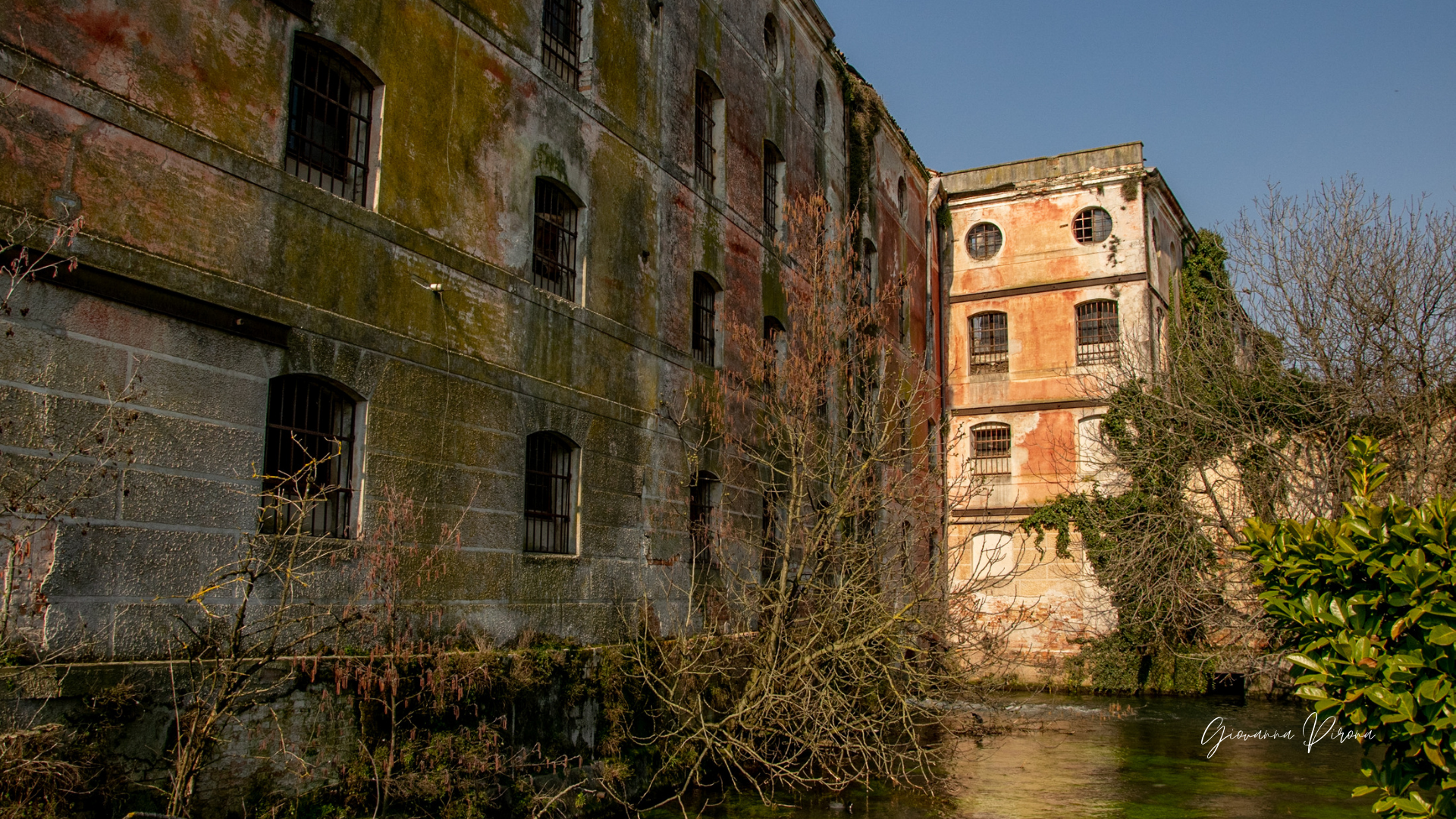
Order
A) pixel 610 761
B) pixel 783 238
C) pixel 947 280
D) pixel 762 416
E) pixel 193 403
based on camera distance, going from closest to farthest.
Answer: pixel 193 403, pixel 610 761, pixel 762 416, pixel 783 238, pixel 947 280

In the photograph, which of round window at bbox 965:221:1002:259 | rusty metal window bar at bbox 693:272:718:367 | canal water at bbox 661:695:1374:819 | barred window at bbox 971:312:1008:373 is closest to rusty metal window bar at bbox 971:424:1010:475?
barred window at bbox 971:312:1008:373

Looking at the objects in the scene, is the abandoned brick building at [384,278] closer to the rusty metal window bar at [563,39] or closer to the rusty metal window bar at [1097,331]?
the rusty metal window bar at [563,39]

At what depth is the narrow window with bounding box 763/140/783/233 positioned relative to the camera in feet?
57.4

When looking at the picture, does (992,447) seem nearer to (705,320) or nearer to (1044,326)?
(1044,326)

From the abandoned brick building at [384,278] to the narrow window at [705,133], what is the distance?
0.15 ft

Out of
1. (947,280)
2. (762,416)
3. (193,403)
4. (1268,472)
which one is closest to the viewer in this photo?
(193,403)

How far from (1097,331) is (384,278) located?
21.5m

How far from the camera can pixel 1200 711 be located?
21.0m

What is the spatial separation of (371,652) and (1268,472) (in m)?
16.9

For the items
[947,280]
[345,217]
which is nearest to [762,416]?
[345,217]

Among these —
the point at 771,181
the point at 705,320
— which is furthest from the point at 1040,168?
the point at 705,320

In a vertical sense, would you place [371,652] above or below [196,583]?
below

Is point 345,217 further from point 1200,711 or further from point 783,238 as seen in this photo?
point 1200,711

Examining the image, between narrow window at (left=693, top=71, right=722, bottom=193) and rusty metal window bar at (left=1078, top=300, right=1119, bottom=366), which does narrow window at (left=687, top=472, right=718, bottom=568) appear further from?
rusty metal window bar at (left=1078, top=300, right=1119, bottom=366)
